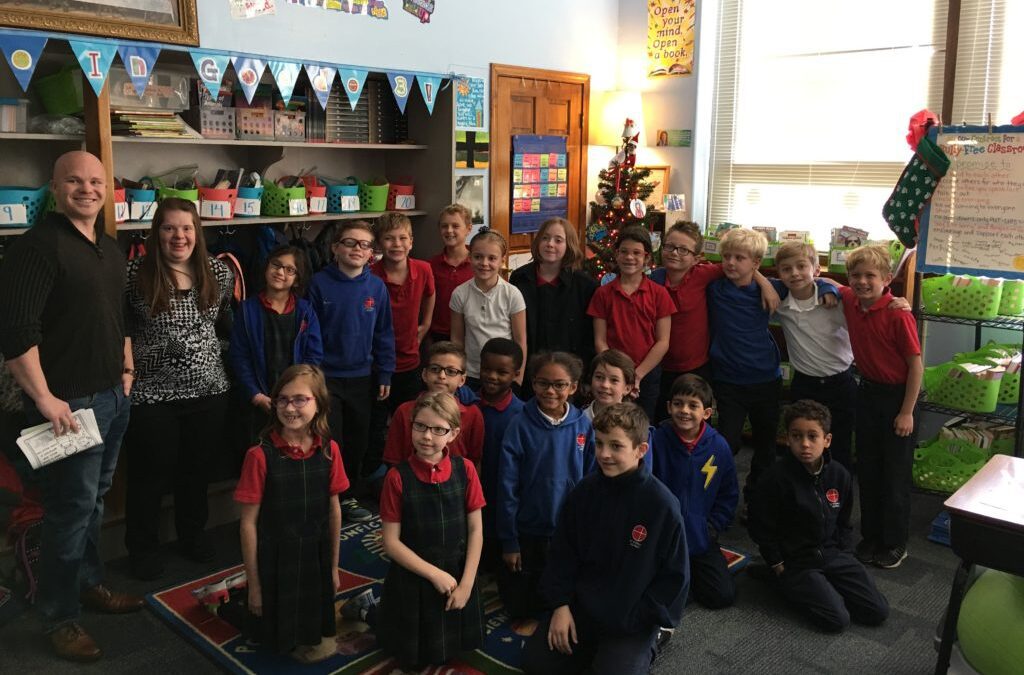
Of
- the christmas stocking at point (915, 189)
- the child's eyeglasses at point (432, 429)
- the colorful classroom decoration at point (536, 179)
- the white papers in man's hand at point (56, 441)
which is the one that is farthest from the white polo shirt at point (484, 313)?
the colorful classroom decoration at point (536, 179)

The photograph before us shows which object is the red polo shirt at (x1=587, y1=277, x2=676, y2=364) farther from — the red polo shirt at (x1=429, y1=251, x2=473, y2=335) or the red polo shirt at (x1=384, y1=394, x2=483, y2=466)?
the red polo shirt at (x1=384, y1=394, x2=483, y2=466)

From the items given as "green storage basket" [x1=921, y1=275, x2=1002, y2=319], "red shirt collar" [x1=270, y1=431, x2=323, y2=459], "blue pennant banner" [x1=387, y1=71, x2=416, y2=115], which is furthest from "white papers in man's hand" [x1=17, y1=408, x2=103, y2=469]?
"green storage basket" [x1=921, y1=275, x2=1002, y2=319]

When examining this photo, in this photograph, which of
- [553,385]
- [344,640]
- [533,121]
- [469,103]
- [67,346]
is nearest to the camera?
[67,346]

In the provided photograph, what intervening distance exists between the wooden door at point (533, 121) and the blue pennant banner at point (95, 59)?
2302 mm

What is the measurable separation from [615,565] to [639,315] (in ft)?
4.37

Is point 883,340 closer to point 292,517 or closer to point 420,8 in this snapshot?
point 292,517

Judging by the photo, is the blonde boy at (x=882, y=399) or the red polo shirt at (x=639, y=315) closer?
the blonde boy at (x=882, y=399)

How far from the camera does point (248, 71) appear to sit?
149 inches

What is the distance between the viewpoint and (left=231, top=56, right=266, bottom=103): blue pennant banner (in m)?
3.76

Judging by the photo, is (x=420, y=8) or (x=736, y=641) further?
(x=420, y=8)

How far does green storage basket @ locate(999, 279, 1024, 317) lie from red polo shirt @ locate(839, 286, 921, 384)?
707 millimetres

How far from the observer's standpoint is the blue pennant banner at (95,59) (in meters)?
3.14

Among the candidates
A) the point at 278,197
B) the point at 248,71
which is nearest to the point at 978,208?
the point at 278,197

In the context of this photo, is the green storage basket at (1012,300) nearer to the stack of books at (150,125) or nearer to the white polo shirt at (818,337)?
the white polo shirt at (818,337)
